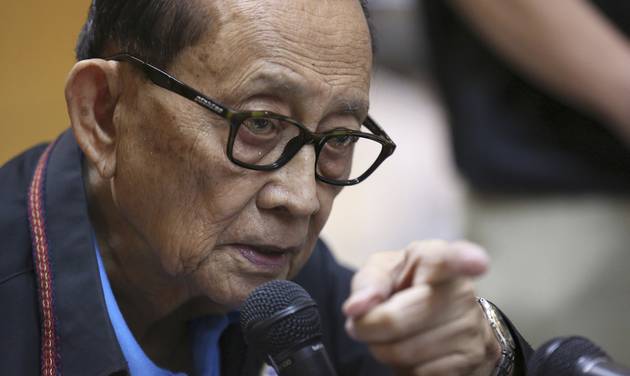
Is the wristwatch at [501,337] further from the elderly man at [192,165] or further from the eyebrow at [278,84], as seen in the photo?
the eyebrow at [278,84]

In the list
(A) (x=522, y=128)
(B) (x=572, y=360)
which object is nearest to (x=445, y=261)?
(B) (x=572, y=360)

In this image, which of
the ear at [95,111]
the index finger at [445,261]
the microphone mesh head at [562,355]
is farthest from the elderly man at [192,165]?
the index finger at [445,261]

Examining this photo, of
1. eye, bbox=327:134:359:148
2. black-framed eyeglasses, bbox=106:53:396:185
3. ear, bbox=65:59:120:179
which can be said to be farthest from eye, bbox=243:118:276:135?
ear, bbox=65:59:120:179

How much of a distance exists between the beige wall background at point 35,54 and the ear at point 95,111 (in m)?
0.15

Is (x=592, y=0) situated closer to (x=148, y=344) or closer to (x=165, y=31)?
(x=165, y=31)

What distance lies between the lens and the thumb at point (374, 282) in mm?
1282

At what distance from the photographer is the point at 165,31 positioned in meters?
1.67

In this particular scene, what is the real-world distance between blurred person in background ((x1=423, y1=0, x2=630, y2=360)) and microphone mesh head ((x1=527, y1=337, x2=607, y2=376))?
544 millimetres

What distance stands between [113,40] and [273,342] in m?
0.69

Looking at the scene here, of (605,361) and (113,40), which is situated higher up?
(113,40)

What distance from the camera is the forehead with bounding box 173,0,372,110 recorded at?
1.66 m

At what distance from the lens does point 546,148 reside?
208cm

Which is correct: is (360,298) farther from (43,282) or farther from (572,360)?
(43,282)

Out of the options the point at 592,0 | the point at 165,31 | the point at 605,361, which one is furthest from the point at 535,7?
the point at 605,361
